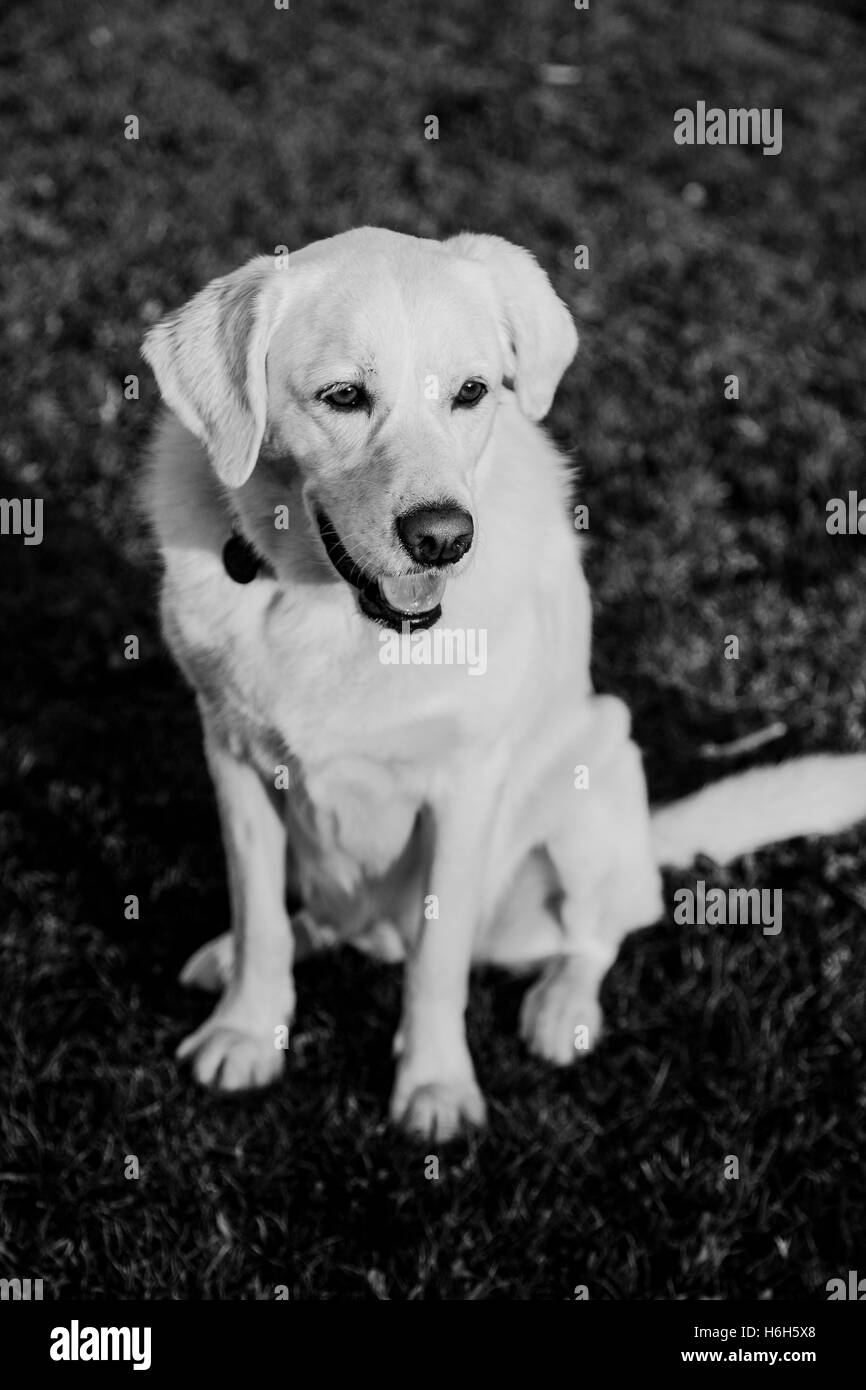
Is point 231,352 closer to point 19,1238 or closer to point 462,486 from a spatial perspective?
point 462,486

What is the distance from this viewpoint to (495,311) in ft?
7.73

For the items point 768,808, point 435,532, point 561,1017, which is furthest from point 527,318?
point 561,1017

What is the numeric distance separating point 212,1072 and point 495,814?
79cm

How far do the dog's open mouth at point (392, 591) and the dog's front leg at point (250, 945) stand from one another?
475mm

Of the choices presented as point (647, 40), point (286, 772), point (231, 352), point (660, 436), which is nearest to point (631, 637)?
point (660, 436)

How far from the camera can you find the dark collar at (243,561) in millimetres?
2432

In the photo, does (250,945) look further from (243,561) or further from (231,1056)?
(243,561)

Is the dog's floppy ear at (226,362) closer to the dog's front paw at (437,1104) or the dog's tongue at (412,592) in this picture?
the dog's tongue at (412,592)

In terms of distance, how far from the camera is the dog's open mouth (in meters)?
2.29

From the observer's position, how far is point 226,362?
2.26 meters

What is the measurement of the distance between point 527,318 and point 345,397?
1.34ft

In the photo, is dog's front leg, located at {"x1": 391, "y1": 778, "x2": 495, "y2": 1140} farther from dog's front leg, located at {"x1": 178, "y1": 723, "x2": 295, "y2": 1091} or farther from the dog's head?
the dog's head

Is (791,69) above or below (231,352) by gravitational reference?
above

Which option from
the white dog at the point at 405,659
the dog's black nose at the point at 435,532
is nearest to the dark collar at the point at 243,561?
the white dog at the point at 405,659
